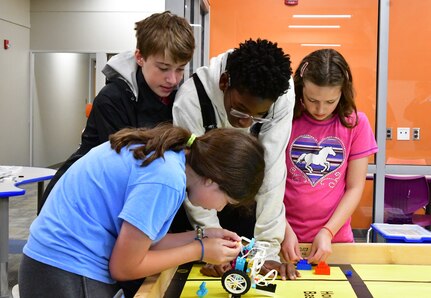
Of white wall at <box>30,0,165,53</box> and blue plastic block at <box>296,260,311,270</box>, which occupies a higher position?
white wall at <box>30,0,165,53</box>

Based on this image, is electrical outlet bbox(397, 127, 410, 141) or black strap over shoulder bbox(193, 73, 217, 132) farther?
electrical outlet bbox(397, 127, 410, 141)

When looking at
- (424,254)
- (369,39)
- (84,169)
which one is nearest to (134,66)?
(84,169)

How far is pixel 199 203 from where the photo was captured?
1164 mm

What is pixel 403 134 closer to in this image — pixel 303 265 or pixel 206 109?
pixel 303 265

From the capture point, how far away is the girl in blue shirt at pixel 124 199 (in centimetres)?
103

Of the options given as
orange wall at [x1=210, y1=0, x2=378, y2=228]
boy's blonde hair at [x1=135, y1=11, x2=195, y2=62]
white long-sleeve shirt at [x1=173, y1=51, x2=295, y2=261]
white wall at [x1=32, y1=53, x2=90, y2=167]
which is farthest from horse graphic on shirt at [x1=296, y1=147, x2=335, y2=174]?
white wall at [x1=32, y1=53, x2=90, y2=167]

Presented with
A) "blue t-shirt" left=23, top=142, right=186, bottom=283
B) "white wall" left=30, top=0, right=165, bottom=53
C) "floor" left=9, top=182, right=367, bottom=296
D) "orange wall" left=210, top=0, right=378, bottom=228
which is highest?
"white wall" left=30, top=0, right=165, bottom=53

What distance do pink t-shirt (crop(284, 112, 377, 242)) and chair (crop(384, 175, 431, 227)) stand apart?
1731 mm

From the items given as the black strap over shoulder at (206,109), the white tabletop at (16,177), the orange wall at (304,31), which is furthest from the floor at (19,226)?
the black strap over shoulder at (206,109)

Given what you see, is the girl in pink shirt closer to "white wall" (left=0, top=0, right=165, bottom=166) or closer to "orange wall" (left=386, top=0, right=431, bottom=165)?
"orange wall" (left=386, top=0, right=431, bottom=165)

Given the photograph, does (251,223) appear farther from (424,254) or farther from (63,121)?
(63,121)

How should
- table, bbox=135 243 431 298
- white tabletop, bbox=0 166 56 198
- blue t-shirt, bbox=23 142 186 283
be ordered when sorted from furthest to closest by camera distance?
white tabletop, bbox=0 166 56 198 → table, bbox=135 243 431 298 → blue t-shirt, bbox=23 142 186 283

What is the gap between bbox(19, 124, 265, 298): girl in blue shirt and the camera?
3.37 feet

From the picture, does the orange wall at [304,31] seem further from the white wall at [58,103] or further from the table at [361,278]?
the white wall at [58,103]
